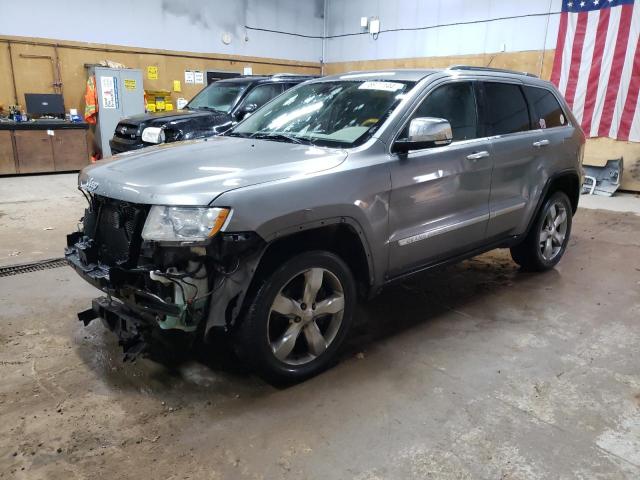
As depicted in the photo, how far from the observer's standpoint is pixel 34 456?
219cm

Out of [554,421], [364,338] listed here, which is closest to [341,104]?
[364,338]

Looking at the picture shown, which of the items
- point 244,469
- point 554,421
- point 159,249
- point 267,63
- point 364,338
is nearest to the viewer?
point 244,469

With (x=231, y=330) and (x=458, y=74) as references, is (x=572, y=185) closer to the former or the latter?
(x=458, y=74)

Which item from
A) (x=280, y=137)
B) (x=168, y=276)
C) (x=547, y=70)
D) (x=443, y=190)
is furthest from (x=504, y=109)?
(x=547, y=70)

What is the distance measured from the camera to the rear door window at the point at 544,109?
411 centimetres

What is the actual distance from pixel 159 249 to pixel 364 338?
5.23ft

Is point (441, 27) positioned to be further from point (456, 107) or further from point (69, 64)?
point (456, 107)

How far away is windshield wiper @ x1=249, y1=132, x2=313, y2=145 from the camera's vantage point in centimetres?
306

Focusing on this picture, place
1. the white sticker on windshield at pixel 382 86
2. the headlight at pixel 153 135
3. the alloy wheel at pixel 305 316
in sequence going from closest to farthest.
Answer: the alloy wheel at pixel 305 316, the white sticker on windshield at pixel 382 86, the headlight at pixel 153 135

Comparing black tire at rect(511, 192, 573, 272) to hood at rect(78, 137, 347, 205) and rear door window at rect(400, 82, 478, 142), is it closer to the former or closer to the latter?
rear door window at rect(400, 82, 478, 142)

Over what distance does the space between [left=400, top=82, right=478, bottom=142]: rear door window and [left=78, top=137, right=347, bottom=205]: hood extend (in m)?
0.85

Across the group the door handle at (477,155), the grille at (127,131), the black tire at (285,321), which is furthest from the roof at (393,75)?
the grille at (127,131)

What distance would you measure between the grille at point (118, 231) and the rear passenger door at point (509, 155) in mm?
2495

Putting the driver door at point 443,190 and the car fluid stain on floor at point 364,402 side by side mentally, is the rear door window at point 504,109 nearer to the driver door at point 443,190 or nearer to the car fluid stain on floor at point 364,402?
the driver door at point 443,190
